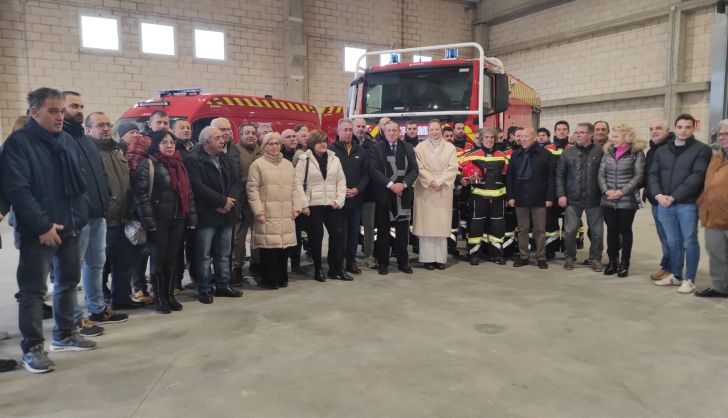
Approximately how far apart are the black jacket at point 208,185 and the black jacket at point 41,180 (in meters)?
1.24

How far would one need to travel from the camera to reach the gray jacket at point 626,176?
209 inches

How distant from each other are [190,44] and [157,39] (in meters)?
0.78

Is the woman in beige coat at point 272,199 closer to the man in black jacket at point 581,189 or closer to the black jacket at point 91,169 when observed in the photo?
the black jacket at point 91,169

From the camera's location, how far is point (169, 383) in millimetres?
2934

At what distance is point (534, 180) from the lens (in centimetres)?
594

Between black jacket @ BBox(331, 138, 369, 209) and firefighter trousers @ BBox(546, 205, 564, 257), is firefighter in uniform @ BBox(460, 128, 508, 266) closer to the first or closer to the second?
firefighter trousers @ BBox(546, 205, 564, 257)

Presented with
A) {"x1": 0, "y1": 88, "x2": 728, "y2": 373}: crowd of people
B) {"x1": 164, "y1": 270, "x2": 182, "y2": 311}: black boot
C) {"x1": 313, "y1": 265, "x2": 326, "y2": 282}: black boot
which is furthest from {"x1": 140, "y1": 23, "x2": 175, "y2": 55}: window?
{"x1": 164, "y1": 270, "x2": 182, "y2": 311}: black boot

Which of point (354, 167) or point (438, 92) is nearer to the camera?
point (354, 167)

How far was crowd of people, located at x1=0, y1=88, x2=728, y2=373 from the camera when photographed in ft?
10.4

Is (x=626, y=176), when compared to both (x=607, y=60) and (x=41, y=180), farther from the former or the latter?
(x=607, y=60)

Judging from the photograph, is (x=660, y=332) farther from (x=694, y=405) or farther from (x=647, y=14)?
(x=647, y=14)

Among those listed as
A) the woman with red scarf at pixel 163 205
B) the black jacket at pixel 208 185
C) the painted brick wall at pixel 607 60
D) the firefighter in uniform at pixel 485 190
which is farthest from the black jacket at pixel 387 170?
the painted brick wall at pixel 607 60

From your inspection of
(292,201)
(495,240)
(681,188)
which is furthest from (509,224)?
(292,201)

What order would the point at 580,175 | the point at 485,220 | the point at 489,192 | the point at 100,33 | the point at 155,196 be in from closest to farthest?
the point at 155,196 < the point at 580,175 < the point at 489,192 < the point at 485,220 < the point at 100,33
